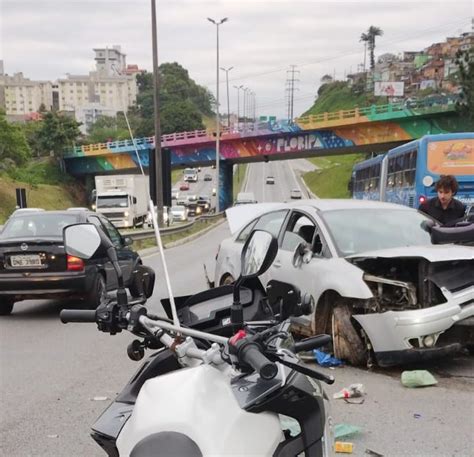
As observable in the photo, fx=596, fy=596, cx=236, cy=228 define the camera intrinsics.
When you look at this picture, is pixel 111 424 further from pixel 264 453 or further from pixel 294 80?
pixel 294 80

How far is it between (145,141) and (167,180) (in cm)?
5263

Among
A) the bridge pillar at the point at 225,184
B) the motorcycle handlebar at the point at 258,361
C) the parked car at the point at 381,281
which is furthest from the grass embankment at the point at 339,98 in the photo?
the motorcycle handlebar at the point at 258,361

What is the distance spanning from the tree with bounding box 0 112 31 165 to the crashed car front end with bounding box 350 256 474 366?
197 feet

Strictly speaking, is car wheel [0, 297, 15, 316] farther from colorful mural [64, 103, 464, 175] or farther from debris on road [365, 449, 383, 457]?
colorful mural [64, 103, 464, 175]

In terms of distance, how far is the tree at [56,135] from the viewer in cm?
7031

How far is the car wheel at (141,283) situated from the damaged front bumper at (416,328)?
3.02 meters

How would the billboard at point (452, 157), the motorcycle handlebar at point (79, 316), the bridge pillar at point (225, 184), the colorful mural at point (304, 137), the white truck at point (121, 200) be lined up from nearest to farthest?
1. the motorcycle handlebar at point (79, 316)
2. the billboard at point (452, 157)
3. the white truck at point (121, 200)
4. the colorful mural at point (304, 137)
5. the bridge pillar at point (225, 184)

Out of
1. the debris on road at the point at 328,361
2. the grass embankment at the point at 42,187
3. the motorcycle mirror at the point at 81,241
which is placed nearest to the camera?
the motorcycle mirror at the point at 81,241

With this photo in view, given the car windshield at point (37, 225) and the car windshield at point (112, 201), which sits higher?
the car windshield at point (37, 225)

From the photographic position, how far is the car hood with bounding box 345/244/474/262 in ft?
17.3

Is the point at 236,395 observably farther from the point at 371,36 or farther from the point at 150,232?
the point at 371,36

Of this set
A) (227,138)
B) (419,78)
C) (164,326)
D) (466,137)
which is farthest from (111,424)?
(419,78)

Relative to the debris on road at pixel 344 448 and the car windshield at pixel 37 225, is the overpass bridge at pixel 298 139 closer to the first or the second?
the car windshield at pixel 37 225

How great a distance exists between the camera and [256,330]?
2125 mm
